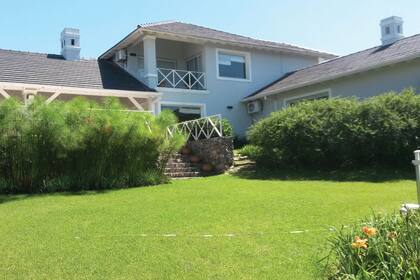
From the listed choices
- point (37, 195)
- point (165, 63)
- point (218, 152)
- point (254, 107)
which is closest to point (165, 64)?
point (165, 63)

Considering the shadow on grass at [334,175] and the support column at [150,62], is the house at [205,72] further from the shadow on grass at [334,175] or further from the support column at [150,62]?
the shadow on grass at [334,175]

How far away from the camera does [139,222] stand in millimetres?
6309

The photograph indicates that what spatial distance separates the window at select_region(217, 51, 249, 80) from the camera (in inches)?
789

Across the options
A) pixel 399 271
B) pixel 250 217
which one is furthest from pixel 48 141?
pixel 399 271

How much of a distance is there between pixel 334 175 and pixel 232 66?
976cm

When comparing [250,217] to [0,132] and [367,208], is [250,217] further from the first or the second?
[0,132]

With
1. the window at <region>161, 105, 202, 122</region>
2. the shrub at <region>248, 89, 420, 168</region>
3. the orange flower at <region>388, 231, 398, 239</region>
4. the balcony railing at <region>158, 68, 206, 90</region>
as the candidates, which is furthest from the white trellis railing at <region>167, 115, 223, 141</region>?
the orange flower at <region>388, 231, 398, 239</region>

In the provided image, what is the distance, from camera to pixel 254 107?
19969 millimetres

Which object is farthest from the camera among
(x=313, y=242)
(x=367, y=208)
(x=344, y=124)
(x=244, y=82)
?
(x=244, y=82)

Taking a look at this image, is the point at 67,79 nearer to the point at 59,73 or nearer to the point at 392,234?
the point at 59,73

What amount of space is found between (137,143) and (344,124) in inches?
212

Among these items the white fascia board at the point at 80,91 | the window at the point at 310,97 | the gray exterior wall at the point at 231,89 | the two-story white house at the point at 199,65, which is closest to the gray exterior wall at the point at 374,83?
the window at the point at 310,97

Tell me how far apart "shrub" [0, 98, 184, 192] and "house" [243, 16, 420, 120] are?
7842 mm

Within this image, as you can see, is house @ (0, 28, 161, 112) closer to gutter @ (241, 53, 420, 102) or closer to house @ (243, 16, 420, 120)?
gutter @ (241, 53, 420, 102)
